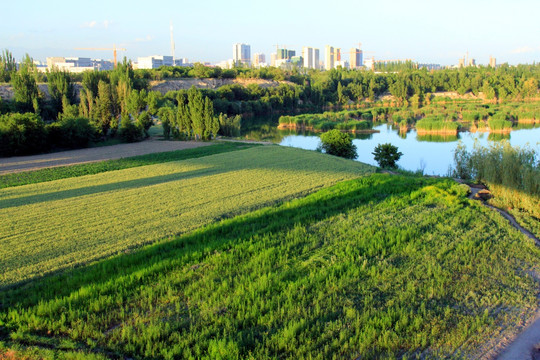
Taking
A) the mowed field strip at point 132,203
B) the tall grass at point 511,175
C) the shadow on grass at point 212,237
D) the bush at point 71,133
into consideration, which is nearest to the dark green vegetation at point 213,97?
the bush at point 71,133

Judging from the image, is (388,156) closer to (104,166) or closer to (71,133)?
(104,166)

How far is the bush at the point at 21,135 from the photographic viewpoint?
20.8m

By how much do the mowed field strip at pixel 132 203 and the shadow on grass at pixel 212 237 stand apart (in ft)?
1.41

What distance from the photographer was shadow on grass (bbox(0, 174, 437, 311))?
5.98 m

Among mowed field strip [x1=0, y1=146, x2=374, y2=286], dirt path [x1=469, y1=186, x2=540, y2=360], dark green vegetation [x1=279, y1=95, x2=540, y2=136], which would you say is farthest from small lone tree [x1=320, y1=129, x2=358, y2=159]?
dirt path [x1=469, y1=186, x2=540, y2=360]

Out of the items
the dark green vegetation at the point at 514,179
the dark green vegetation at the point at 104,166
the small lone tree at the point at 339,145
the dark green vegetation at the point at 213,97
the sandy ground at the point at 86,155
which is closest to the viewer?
the dark green vegetation at the point at 514,179

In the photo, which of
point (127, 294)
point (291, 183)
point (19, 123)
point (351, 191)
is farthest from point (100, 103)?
point (127, 294)

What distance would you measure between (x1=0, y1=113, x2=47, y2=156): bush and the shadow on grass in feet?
53.3

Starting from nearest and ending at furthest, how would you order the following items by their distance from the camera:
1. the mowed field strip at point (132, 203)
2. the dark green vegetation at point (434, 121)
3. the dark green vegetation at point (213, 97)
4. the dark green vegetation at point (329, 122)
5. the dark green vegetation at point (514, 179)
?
1. the mowed field strip at point (132, 203)
2. the dark green vegetation at point (514, 179)
3. the dark green vegetation at point (213, 97)
4. the dark green vegetation at point (434, 121)
5. the dark green vegetation at point (329, 122)

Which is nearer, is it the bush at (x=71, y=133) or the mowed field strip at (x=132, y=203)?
the mowed field strip at (x=132, y=203)

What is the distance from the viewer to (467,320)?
5254 mm

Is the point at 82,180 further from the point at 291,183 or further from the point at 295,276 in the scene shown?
the point at 295,276

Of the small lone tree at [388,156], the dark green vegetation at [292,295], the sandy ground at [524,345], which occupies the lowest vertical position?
the sandy ground at [524,345]

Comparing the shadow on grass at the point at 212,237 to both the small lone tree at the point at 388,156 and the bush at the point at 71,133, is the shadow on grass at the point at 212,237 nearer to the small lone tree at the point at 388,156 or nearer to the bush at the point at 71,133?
the small lone tree at the point at 388,156
